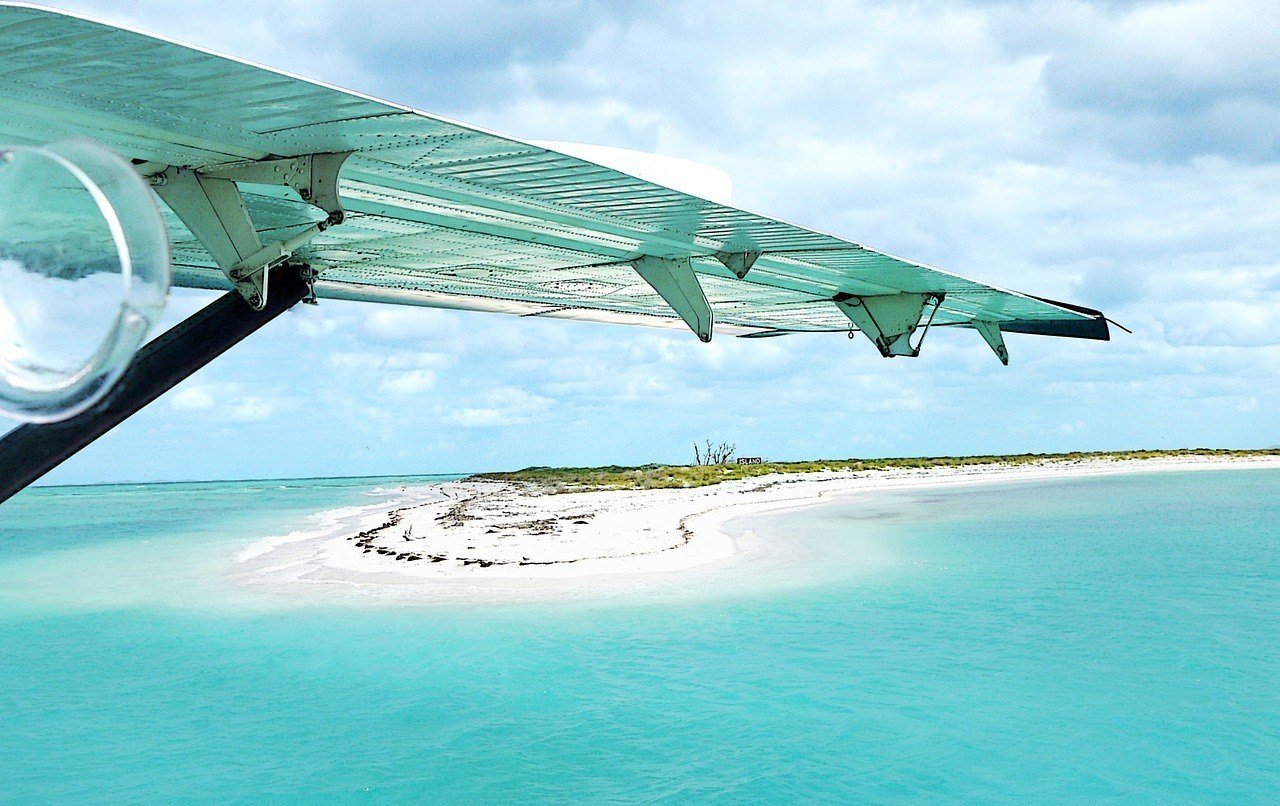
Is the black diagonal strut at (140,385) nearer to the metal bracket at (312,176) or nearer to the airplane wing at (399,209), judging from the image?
the airplane wing at (399,209)

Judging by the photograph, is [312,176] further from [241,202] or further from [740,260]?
[740,260]

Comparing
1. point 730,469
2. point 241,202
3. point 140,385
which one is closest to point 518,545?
point 140,385

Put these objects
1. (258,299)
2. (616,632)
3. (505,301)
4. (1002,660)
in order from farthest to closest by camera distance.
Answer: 1. (505,301)
2. (616,632)
3. (1002,660)
4. (258,299)

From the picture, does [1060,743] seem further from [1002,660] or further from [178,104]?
[178,104]

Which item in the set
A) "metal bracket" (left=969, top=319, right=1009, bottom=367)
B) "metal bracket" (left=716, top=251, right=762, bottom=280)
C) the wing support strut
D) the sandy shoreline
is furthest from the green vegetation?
the wing support strut

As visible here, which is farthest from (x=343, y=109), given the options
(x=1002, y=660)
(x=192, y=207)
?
(x=1002, y=660)

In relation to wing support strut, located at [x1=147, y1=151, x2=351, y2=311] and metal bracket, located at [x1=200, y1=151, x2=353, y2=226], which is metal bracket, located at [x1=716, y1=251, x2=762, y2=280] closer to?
wing support strut, located at [x1=147, y1=151, x2=351, y2=311]
